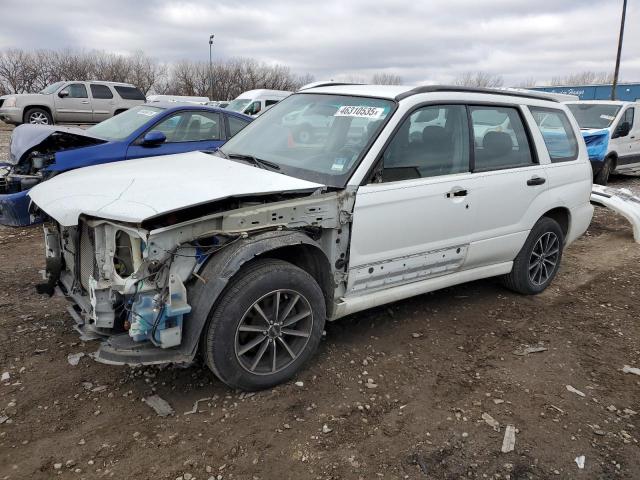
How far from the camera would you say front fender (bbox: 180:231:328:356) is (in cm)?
277

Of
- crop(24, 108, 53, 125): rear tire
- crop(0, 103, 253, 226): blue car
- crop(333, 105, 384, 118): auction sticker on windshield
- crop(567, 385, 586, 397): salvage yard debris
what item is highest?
crop(333, 105, 384, 118): auction sticker on windshield

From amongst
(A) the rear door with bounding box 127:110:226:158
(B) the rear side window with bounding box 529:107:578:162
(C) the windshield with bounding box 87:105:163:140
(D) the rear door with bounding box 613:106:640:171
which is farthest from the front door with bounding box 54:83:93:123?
(B) the rear side window with bounding box 529:107:578:162

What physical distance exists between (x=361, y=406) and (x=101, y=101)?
1752cm

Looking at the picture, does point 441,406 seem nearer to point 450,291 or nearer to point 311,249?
point 311,249

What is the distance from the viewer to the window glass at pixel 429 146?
3525 mm

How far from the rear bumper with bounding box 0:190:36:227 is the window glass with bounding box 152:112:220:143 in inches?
108

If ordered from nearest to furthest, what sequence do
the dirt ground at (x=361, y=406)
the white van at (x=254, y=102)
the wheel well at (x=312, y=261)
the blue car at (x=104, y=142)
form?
the dirt ground at (x=361, y=406) < the wheel well at (x=312, y=261) < the blue car at (x=104, y=142) < the white van at (x=254, y=102)

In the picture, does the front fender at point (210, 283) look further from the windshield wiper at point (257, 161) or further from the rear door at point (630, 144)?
the rear door at point (630, 144)

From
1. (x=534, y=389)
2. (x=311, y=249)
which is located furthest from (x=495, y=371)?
(x=311, y=249)

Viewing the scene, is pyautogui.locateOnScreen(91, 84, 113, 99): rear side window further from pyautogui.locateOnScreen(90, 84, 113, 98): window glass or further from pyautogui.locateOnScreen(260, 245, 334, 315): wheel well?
pyautogui.locateOnScreen(260, 245, 334, 315): wheel well

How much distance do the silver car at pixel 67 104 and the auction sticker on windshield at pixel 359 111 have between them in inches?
638

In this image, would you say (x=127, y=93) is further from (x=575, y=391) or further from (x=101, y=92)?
(x=575, y=391)

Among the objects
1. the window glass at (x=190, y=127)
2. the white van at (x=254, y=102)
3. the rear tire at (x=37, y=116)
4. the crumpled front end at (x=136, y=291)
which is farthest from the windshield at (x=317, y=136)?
the rear tire at (x=37, y=116)

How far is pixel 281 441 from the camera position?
8.96 ft
